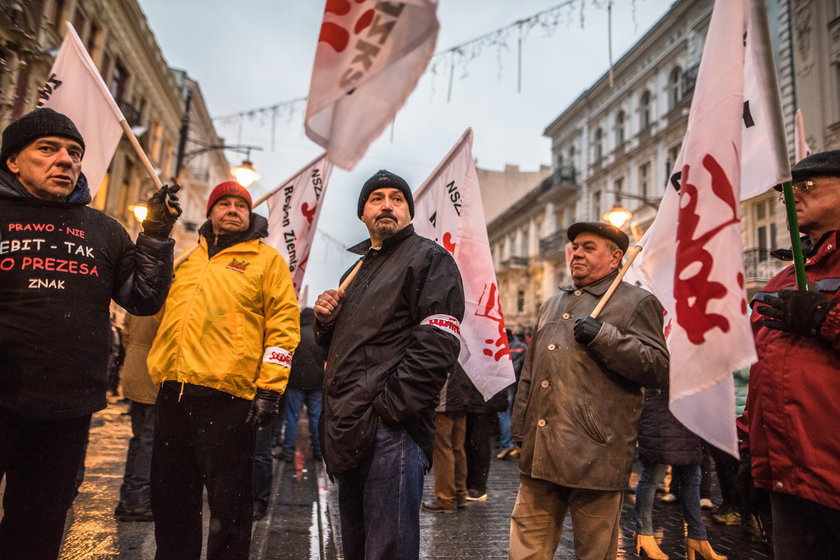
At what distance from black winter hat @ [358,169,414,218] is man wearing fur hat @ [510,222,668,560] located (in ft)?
3.54

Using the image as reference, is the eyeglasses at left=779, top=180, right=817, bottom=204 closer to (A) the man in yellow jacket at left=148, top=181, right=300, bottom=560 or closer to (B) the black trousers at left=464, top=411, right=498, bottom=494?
(A) the man in yellow jacket at left=148, top=181, right=300, bottom=560

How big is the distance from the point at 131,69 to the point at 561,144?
2226cm

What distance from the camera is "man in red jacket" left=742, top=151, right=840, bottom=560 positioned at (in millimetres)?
2008

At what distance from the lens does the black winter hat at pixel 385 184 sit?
3014 millimetres

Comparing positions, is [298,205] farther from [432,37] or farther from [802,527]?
[802,527]

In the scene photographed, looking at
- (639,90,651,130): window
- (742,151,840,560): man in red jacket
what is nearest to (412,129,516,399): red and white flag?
(742,151,840,560): man in red jacket

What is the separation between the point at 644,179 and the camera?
2552cm

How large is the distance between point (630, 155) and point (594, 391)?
1008 inches

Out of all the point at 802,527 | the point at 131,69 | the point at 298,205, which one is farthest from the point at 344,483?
the point at 131,69

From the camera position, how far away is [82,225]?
256 cm

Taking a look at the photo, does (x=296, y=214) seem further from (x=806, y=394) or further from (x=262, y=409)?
(x=806, y=394)

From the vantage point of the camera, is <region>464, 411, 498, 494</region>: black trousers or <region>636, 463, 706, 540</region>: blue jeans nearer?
<region>636, 463, 706, 540</region>: blue jeans

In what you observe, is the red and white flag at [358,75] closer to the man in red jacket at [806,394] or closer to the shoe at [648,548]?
the man in red jacket at [806,394]

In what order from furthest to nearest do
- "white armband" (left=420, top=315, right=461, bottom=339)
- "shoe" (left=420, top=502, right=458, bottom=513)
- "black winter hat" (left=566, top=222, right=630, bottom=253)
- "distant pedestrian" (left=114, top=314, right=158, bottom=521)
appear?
1. "shoe" (left=420, top=502, right=458, bottom=513)
2. "distant pedestrian" (left=114, top=314, right=158, bottom=521)
3. "black winter hat" (left=566, top=222, right=630, bottom=253)
4. "white armband" (left=420, top=315, right=461, bottom=339)
